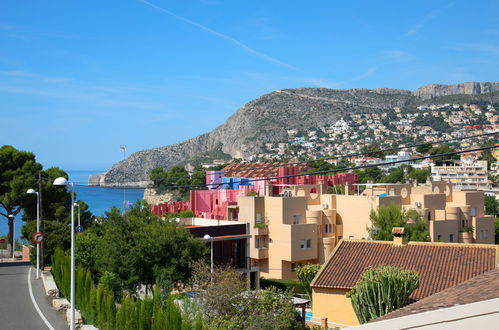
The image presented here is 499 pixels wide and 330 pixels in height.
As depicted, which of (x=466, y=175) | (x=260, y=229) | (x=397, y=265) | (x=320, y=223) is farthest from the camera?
(x=466, y=175)

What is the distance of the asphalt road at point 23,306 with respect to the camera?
1856cm

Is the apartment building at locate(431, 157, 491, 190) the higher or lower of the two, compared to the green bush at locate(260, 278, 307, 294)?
higher

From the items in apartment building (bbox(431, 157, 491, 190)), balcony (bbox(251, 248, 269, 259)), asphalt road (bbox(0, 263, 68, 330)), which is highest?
apartment building (bbox(431, 157, 491, 190))

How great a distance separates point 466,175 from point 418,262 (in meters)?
112

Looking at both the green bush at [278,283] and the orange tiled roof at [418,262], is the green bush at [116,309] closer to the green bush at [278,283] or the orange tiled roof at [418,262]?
the orange tiled roof at [418,262]

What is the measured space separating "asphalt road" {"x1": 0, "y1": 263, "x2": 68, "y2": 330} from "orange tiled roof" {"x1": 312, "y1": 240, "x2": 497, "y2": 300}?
10578 millimetres

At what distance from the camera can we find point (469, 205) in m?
49.8

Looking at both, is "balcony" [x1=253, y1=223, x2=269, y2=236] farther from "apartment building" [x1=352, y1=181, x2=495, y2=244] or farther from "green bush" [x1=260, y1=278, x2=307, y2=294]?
"apartment building" [x1=352, y1=181, x2=495, y2=244]

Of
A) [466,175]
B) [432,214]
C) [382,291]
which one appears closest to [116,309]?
[382,291]

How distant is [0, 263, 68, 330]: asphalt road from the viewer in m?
18.6

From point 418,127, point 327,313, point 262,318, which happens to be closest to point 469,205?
point 327,313

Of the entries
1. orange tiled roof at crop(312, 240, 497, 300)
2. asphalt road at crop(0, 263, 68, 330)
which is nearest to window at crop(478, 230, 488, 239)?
orange tiled roof at crop(312, 240, 497, 300)

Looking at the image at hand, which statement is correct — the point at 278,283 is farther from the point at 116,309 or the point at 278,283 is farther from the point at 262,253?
the point at 116,309

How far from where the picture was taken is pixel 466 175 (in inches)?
5015
